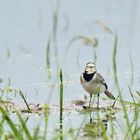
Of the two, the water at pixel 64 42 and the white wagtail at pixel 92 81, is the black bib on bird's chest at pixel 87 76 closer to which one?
the white wagtail at pixel 92 81

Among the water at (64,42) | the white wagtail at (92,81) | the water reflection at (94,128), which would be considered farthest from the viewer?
the water at (64,42)

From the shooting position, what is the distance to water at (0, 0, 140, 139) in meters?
9.20

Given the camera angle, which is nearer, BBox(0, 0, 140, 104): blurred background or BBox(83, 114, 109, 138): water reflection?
BBox(83, 114, 109, 138): water reflection

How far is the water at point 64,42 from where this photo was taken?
9.20 meters

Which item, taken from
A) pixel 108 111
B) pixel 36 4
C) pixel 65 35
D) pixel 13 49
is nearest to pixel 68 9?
pixel 36 4

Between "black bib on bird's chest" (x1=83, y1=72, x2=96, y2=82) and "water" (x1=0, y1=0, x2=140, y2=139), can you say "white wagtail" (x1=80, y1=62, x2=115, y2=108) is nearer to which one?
"black bib on bird's chest" (x1=83, y1=72, x2=96, y2=82)

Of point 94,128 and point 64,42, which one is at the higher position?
point 64,42

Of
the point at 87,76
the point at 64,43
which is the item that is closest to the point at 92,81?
the point at 87,76

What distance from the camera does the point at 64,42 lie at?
1222cm

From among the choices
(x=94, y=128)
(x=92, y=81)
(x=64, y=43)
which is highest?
(x=64, y=43)

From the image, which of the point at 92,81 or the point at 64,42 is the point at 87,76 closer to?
the point at 92,81

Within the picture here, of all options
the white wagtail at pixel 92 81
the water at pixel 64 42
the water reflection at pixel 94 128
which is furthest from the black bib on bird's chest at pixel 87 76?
the water reflection at pixel 94 128

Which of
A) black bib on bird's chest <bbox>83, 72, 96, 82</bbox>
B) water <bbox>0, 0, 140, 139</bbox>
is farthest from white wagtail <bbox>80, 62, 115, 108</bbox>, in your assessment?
water <bbox>0, 0, 140, 139</bbox>

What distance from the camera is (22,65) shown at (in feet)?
34.7
